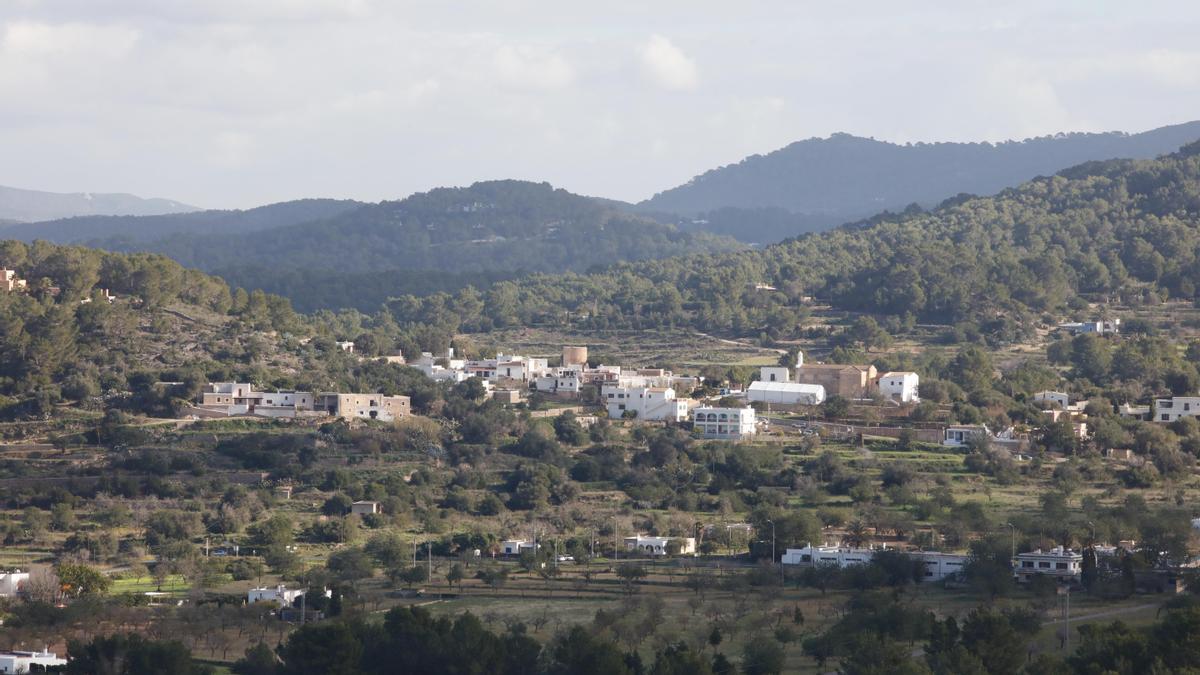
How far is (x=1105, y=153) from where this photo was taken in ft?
558

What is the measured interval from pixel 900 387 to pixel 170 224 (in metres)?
118

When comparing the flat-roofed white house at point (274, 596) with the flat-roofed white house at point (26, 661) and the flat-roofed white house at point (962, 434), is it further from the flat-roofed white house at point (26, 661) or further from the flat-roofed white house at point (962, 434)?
the flat-roofed white house at point (962, 434)

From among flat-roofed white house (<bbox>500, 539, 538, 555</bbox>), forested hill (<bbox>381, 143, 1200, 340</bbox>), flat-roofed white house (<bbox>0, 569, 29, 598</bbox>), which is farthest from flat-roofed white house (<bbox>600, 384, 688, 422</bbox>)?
Answer: flat-roofed white house (<bbox>0, 569, 29, 598</bbox>)

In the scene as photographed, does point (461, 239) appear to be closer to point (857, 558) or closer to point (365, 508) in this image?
point (365, 508)

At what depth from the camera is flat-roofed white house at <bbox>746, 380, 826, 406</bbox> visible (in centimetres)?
5481

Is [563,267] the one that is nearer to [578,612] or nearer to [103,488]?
[103,488]

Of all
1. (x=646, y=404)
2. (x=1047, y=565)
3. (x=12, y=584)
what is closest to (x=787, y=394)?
(x=646, y=404)

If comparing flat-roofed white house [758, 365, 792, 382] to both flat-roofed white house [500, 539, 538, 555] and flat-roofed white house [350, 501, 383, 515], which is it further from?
flat-roofed white house [500, 539, 538, 555]

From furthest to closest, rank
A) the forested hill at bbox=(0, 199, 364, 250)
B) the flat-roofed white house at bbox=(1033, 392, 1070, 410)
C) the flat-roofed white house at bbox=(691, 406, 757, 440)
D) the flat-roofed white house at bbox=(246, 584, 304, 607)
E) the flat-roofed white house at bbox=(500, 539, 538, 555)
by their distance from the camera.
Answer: the forested hill at bbox=(0, 199, 364, 250) → the flat-roofed white house at bbox=(1033, 392, 1070, 410) → the flat-roofed white house at bbox=(691, 406, 757, 440) → the flat-roofed white house at bbox=(500, 539, 538, 555) → the flat-roofed white house at bbox=(246, 584, 304, 607)

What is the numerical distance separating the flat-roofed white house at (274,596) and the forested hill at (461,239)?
8871cm

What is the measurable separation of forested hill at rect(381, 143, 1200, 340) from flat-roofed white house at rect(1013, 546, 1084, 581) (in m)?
30.9

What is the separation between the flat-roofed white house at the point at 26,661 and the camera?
29.0m

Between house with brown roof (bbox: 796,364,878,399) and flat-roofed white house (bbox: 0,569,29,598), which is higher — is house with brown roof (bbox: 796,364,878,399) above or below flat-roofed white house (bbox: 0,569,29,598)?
above

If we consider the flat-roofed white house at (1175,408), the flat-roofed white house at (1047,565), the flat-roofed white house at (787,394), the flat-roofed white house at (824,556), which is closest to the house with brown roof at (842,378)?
the flat-roofed white house at (787,394)
